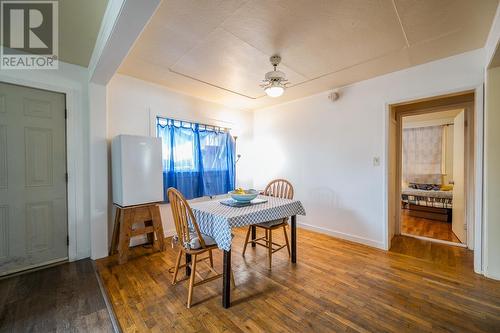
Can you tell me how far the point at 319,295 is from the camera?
75.1 inches

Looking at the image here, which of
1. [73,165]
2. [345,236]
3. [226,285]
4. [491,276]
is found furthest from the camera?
[345,236]

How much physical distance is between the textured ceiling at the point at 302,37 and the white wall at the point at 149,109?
8.4 inches

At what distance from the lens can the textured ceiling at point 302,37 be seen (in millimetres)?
1641

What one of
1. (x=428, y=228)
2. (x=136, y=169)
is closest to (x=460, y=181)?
(x=428, y=228)

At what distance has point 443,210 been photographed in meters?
4.27

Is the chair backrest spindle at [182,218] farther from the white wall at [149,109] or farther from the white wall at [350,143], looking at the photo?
the white wall at [350,143]

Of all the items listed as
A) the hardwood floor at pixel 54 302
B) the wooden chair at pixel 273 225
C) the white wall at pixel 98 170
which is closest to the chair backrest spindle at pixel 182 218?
the hardwood floor at pixel 54 302

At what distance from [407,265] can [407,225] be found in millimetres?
2018

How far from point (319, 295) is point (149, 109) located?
3.17m

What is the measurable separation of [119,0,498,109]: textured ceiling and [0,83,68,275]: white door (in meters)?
1.06

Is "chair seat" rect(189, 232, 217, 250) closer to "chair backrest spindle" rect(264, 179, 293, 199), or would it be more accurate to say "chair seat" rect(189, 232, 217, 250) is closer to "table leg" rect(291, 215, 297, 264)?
"table leg" rect(291, 215, 297, 264)

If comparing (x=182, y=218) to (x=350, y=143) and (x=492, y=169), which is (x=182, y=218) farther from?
(x=492, y=169)

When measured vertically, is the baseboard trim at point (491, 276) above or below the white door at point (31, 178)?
below

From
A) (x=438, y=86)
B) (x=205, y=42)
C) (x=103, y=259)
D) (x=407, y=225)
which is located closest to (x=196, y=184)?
(x=103, y=259)
